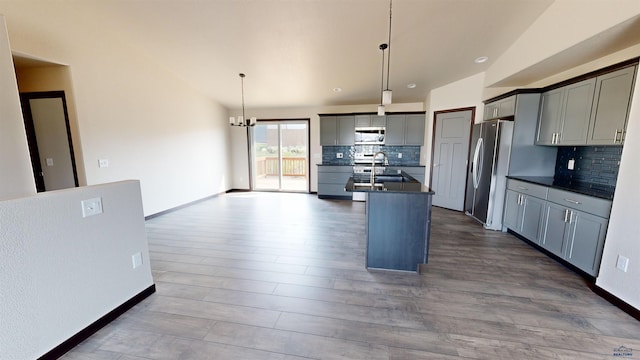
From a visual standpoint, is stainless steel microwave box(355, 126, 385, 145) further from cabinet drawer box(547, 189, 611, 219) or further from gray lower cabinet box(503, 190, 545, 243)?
cabinet drawer box(547, 189, 611, 219)

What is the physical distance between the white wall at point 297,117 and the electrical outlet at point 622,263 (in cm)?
464

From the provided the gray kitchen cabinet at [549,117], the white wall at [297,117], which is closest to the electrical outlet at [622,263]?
the gray kitchen cabinet at [549,117]

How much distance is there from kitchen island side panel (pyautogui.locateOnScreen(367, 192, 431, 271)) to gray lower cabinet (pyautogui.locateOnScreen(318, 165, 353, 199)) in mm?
3391

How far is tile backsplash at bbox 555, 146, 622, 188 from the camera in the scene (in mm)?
2750

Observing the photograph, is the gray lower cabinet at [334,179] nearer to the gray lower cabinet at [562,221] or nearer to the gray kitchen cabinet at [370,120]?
the gray kitchen cabinet at [370,120]

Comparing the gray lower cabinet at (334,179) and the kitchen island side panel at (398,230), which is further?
the gray lower cabinet at (334,179)

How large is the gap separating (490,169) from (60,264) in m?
5.12

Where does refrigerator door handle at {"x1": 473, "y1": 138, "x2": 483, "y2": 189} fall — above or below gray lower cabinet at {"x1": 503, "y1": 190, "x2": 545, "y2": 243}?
above

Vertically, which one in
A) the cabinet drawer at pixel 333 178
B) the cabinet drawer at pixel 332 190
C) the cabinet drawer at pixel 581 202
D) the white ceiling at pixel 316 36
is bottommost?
the cabinet drawer at pixel 332 190

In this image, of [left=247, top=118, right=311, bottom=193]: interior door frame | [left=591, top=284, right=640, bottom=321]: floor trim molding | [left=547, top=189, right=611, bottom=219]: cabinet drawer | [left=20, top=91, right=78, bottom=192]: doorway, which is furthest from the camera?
[left=247, top=118, right=311, bottom=193]: interior door frame

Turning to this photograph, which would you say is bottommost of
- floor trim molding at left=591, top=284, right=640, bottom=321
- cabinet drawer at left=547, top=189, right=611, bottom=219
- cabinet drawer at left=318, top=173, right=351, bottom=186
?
floor trim molding at left=591, top=284, right=640, bottom=321

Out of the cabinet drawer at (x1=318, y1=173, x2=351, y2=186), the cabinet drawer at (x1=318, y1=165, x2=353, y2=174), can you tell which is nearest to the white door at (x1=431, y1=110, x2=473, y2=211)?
the cabinet drawer at (x1=318, y1=165, x2=353, y2=174)

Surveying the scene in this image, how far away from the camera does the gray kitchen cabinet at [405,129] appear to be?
5.69 metres

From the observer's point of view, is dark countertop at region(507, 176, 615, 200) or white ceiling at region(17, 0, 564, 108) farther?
white ceiling at region(17, 0, 564, 108)
